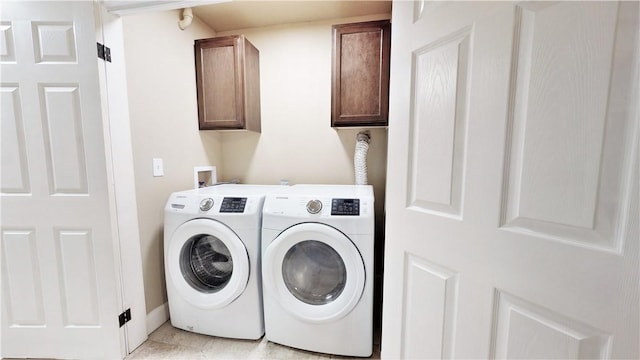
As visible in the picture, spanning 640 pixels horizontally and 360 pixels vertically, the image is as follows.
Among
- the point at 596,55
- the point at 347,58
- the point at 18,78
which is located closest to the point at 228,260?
the point at 18,78

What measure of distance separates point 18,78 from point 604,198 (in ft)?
7.61

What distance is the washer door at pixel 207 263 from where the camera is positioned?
142 cm

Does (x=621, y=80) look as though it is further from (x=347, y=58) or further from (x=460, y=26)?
(x=347, y=58)

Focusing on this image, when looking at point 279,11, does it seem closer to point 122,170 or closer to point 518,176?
point 122,170

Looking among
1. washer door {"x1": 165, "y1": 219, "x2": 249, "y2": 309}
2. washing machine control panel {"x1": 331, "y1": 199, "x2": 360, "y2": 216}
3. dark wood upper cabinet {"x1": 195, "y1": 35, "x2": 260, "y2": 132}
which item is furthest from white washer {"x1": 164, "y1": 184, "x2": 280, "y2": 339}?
dark wood upper cabinet {"x1": 195, "y1": 35, "x2": 260, "y2": 132}

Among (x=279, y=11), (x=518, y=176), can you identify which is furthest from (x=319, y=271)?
(x=279, y=11)

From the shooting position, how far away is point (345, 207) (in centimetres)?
134

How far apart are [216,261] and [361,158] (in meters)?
1.34

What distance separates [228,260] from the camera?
5.23 ft

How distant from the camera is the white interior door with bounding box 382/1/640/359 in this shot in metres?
0.46

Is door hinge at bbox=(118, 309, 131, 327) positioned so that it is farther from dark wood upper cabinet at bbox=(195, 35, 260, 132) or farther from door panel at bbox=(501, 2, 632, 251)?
door panel at bbox=(501, 2, 632, 251)

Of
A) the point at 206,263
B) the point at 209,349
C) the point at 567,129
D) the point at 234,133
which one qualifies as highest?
the point at 234,133

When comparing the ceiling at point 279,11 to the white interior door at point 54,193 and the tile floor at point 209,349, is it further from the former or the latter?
the tile floor at point 209,349

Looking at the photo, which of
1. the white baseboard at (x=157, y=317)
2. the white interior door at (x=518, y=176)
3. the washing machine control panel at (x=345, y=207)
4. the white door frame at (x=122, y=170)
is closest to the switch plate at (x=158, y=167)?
the white door frame at (x=122, y=170)
